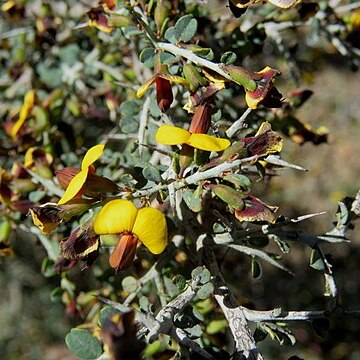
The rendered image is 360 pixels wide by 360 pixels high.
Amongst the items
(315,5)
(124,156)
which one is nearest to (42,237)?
(124,156)

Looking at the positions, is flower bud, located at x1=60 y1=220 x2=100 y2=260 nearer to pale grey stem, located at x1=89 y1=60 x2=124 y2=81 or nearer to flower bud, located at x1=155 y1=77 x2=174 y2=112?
flower bud, located at x1=155 y1=77 x2=174 y2=112

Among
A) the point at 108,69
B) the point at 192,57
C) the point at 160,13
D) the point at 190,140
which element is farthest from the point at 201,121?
the point at 108,69

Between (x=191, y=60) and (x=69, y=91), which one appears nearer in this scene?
(x=191, y=60)

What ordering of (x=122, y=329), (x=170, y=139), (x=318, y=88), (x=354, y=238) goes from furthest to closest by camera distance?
1. (x=318, y=88)
2. (x=354, y=238)
3. (x=170, y=139)
4. (x=122, y=329)

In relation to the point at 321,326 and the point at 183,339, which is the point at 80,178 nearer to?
the point at 183,339

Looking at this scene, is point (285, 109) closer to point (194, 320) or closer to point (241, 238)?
point (241, 238)

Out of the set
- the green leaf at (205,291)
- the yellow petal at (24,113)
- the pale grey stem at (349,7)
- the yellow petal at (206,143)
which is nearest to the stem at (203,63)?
the yellow petal at (206,143)
